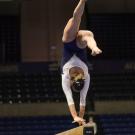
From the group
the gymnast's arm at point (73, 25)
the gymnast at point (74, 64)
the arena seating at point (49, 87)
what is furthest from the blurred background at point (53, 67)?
the gymnast's arm at point (73, 25)

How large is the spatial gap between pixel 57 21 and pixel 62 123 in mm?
3257

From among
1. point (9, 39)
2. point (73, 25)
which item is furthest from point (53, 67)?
Result: point (73, 25)

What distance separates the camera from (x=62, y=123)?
1578 cm

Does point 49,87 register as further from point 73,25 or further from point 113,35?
point 73,25

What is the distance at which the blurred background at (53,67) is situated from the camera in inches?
627

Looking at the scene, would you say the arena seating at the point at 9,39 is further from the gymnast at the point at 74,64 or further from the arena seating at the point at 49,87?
the gymnast at the point at 74,64

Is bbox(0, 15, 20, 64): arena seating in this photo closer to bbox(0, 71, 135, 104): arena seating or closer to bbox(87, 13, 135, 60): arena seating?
bbox(0, 71, 135, 104): arena seating

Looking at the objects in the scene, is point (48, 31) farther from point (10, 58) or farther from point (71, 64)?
point (71, 64)

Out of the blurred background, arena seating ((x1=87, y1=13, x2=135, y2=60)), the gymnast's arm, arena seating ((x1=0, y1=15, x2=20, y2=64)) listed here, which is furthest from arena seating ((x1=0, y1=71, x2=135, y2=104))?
the gymnast's arm

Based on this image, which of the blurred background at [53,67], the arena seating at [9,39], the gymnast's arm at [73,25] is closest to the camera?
the gymnast's arm at [73,25]

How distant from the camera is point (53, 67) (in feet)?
55.5

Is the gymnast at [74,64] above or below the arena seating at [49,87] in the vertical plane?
above

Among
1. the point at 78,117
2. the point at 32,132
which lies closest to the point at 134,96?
the point at 32,132

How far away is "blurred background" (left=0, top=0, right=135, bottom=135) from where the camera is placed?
15.9 m
